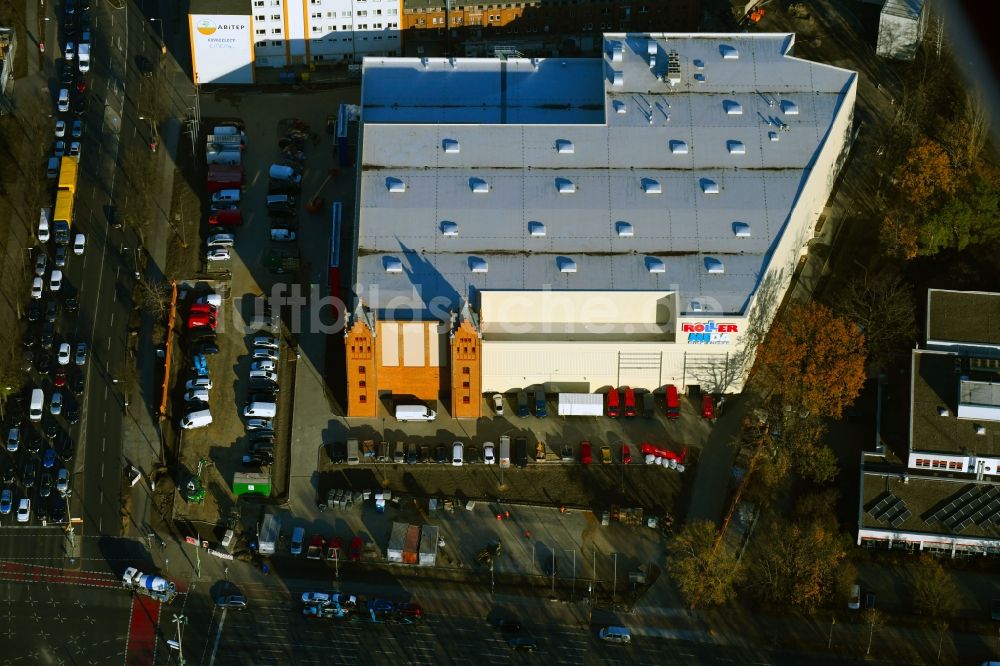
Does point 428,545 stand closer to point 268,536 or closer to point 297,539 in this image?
point 297,539

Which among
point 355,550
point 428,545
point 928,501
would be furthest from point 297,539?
point 928,501

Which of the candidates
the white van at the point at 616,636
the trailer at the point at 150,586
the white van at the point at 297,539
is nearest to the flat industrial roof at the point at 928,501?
the white van at the point at 616,636

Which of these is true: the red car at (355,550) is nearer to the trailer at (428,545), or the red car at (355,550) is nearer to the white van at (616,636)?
the trailer at (428,545)

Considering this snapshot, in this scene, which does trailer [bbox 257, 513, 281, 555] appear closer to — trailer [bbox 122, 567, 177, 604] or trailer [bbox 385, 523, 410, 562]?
trailer [bbox 122, 567, 177, 604]

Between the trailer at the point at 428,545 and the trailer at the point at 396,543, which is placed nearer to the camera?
the trailer at the point at 396,543

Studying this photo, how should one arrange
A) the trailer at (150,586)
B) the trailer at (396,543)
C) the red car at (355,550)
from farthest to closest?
the red car at (355,550), the trailer at (396,543), the trailer at (150,586)

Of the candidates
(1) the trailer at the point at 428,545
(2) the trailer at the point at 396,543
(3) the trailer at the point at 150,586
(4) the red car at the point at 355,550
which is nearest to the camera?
(3) the trailer at the point at 150,586
